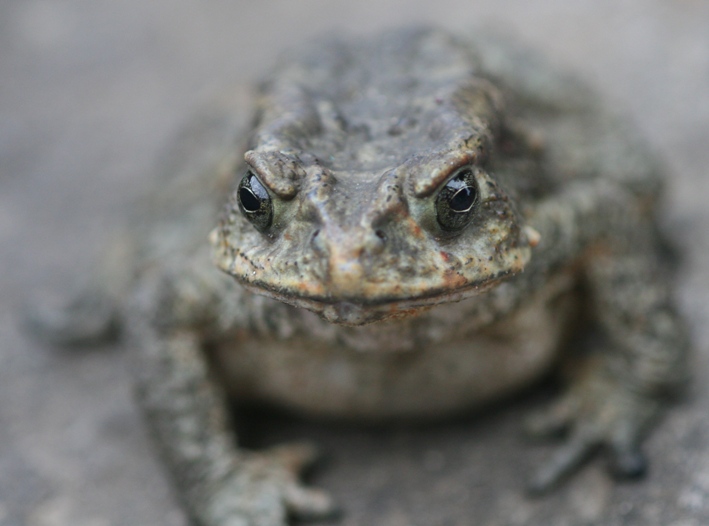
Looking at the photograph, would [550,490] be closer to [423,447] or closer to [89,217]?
[423,447]

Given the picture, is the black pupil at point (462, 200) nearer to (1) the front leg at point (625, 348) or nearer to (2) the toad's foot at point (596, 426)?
(1) the front leg at point (625, 348)

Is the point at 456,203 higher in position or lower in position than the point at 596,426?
higher

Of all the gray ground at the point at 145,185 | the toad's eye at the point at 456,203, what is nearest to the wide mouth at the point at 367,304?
the toad's eye at the point at 456,203

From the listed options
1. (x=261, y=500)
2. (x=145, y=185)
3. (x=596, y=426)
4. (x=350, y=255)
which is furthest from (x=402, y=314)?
(x=145, y=185)

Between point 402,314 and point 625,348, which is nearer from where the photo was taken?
point 402,314

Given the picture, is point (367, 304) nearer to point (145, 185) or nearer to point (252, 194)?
point (252, 194)

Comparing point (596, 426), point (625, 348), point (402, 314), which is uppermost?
point (402, 314)

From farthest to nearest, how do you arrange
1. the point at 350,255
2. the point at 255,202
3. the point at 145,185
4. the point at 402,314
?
the point at 145,185
the point at 255,202
the point at 402,314
the point at 350,255
